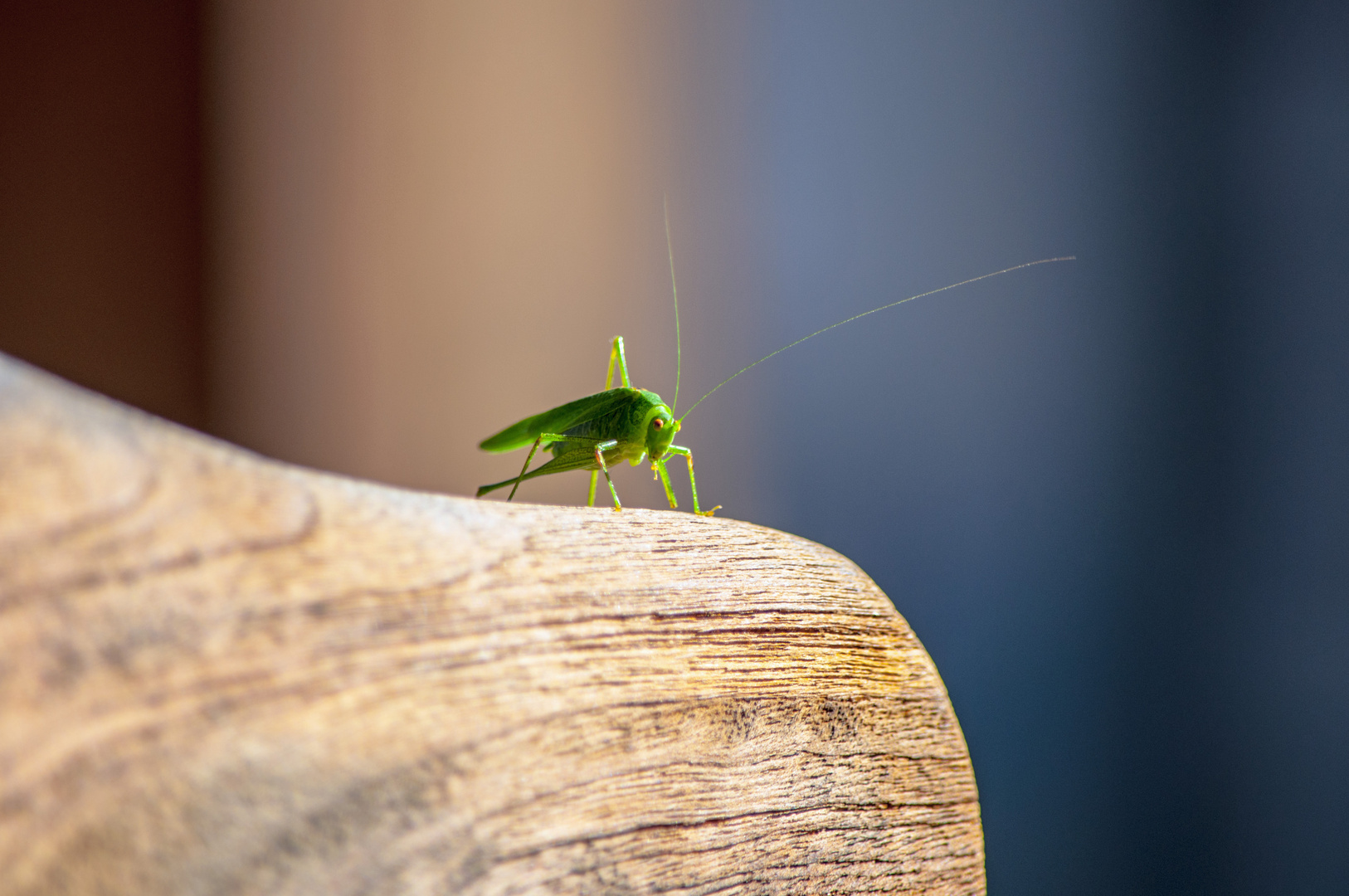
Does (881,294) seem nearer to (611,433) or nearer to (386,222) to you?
(611,433)

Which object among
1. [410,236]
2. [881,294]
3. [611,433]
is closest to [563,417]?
[611,433]

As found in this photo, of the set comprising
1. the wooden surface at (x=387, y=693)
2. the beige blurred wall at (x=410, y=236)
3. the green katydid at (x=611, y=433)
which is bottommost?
the wooden surface at (x=387, y=693)

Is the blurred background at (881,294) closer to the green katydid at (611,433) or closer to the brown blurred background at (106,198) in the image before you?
the brown blurred background at (106,198)

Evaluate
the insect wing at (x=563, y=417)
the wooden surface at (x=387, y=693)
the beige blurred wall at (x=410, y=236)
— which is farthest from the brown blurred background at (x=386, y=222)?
the wooden surface at (x=387, y=693)

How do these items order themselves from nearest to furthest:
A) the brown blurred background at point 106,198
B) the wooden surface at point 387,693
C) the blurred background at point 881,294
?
the wooden surface at point 387,693 → the blurred background at point 881,294 → the brown blurred background at point 106,198

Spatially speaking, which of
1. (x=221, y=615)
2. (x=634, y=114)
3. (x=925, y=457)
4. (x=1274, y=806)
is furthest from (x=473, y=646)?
(x=634, y=114)

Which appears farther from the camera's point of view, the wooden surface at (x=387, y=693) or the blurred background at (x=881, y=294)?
the blurred background at (x=881, y=294)

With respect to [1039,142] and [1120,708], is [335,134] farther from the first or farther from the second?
[1120,708]

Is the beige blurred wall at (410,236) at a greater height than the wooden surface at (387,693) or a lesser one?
greater
